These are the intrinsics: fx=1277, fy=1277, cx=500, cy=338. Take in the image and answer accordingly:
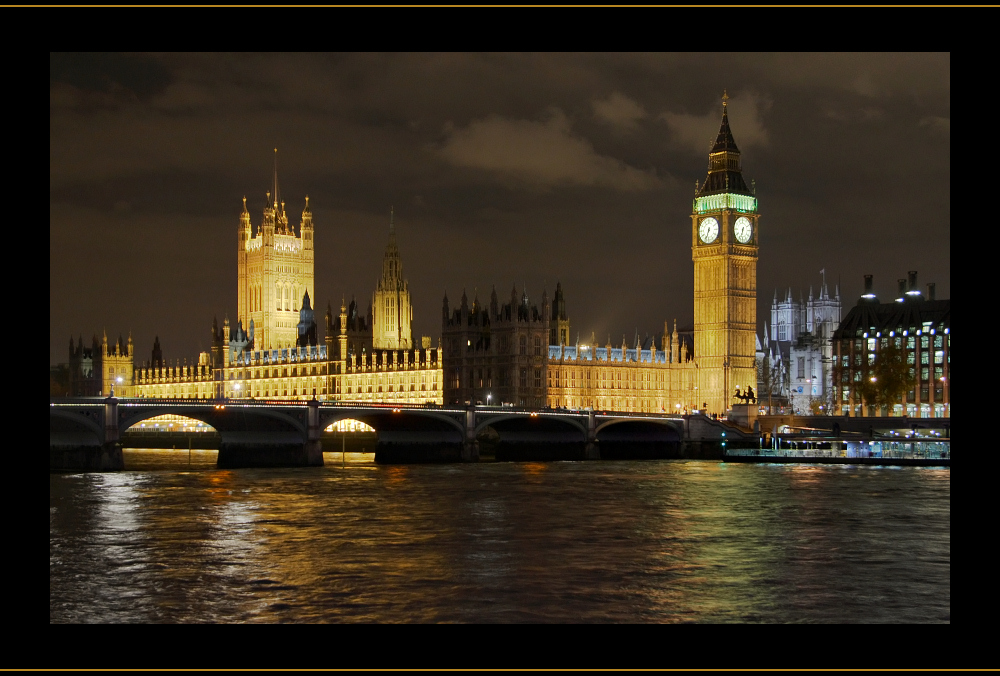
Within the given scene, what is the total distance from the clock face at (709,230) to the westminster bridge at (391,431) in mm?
31317

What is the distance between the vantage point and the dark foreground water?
74.0 ft

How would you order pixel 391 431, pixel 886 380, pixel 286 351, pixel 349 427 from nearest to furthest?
pixel 391 431 → pixel 886 380 → pixel 349 427 → pixel 286 351

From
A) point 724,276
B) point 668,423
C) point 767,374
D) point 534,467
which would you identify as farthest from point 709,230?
point 767,374

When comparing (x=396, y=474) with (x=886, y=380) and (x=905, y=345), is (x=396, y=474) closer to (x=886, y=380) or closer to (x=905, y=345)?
(x=886, y=380)

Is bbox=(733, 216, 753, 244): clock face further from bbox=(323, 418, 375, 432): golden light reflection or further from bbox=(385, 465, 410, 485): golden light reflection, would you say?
bbox=(385, 465, 410, 485): golden light reflection

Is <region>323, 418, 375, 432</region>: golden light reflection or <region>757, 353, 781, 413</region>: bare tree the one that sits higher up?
<region>757, 353, 781, 413</region>: bare tree

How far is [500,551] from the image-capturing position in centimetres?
3084

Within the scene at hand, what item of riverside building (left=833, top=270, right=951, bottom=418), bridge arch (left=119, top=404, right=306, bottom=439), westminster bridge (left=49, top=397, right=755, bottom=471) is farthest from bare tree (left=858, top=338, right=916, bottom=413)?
bridge arch (left=119, top=404, right=306, bottom=439)

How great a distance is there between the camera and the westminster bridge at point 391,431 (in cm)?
6369

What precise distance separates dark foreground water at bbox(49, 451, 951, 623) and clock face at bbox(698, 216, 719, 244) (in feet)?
197

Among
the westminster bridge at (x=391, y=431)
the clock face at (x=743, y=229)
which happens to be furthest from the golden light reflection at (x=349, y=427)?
the clock face at (x=743, y=229)

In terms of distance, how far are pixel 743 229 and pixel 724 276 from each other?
187 inches

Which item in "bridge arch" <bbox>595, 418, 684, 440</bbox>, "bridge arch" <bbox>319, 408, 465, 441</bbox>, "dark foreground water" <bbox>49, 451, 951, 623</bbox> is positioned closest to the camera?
"dark foreground water" <bbox>49, 451, 951, 623</bbox>
